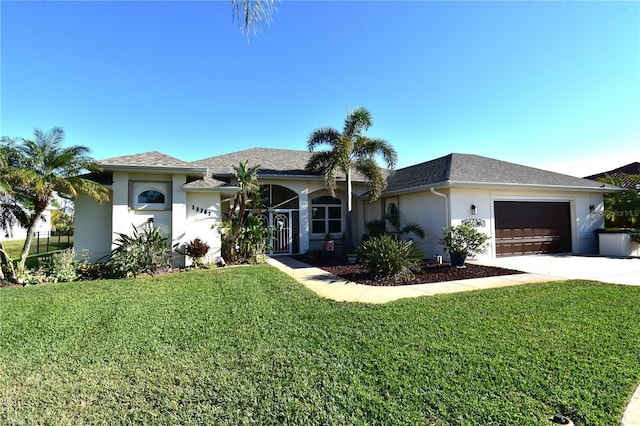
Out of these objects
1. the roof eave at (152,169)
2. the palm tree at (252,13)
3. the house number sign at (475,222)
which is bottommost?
the house number sign at (475,222)

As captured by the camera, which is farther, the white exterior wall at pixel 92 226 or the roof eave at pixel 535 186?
the roof eave at pixel 535 186

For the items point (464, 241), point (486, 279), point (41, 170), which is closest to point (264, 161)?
point (41, 170)

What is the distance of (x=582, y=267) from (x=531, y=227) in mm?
4047

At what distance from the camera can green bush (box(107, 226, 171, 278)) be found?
32.2 ft

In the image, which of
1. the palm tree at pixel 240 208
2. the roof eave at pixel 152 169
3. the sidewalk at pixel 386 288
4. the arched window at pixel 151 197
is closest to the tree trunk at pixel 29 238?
the roof eave at pixel 152 169

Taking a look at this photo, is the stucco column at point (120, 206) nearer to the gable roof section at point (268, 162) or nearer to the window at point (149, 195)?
the window at point (149, 195)

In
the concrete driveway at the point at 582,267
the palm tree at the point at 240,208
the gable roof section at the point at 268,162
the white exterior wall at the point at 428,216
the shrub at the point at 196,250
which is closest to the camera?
the concrete driveway at the point at 582,267

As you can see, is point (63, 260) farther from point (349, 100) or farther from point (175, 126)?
point (349, 100)

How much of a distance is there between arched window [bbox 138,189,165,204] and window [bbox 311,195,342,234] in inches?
316

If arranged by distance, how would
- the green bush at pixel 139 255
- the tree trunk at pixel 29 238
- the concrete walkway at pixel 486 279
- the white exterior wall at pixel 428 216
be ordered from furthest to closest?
1. the white exterior wall at pixel 428 216
2. the green bush at pixel 139 255
3. the tree trunk at pixel 29 238
4. the concrete walkway at pixel 486 279

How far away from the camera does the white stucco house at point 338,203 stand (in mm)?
11500

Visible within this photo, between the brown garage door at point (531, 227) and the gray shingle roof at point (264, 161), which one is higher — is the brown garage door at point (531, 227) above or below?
below

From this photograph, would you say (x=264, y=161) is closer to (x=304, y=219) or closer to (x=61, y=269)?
(x=304, y=219)

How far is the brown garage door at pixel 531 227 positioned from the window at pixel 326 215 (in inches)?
319
